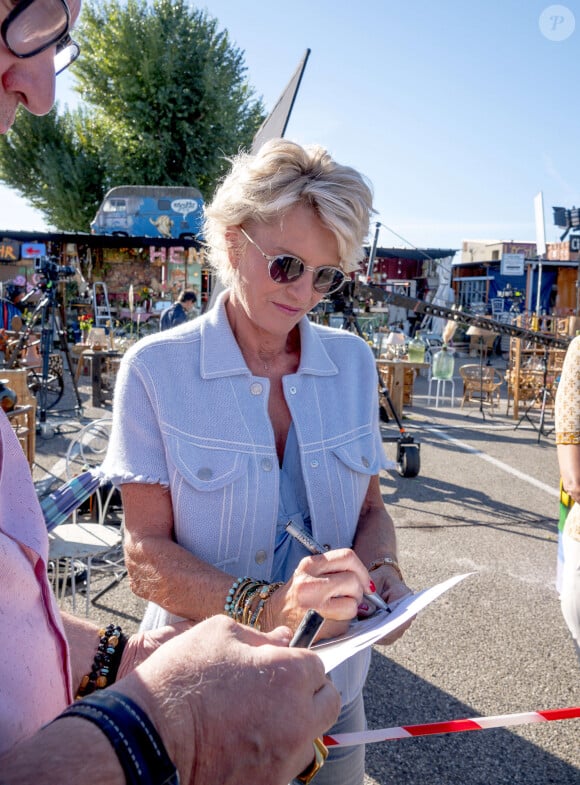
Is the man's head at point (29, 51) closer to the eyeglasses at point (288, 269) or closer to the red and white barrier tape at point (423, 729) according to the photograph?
the eyeglasses at point (288, 269)

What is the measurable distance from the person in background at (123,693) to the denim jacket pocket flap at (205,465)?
0.52m

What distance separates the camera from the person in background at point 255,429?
58.4 inches

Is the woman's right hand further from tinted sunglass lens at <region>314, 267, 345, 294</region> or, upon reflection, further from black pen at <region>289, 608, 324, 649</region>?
tinted sunglass lens at <region>314, 267, 345, 294</region>

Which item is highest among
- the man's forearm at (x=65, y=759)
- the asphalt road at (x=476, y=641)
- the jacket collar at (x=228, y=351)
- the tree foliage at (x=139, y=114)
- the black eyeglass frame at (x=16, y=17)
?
the tree foliage at (x=139, y=114)

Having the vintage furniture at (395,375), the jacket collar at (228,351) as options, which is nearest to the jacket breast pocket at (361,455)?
the jacket collar at (228,351)

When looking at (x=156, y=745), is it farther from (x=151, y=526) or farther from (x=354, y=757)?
(x=354, y=757)

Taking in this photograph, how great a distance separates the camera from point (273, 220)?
1557mm

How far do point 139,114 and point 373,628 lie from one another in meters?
26.8

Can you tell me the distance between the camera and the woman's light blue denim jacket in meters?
1.49

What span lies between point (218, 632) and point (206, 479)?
73cm

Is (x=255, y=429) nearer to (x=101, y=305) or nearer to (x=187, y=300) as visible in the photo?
(x=187, y=300)

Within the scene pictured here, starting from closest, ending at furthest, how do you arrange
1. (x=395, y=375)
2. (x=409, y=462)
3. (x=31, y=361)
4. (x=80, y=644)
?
(x=80, y=644), (x=409, y=462), (x=31, y=361), (x=395, y=375)

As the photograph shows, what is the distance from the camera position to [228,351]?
63.1 inches

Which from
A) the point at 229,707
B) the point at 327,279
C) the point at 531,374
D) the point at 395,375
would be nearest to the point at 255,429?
the point at 327,279
